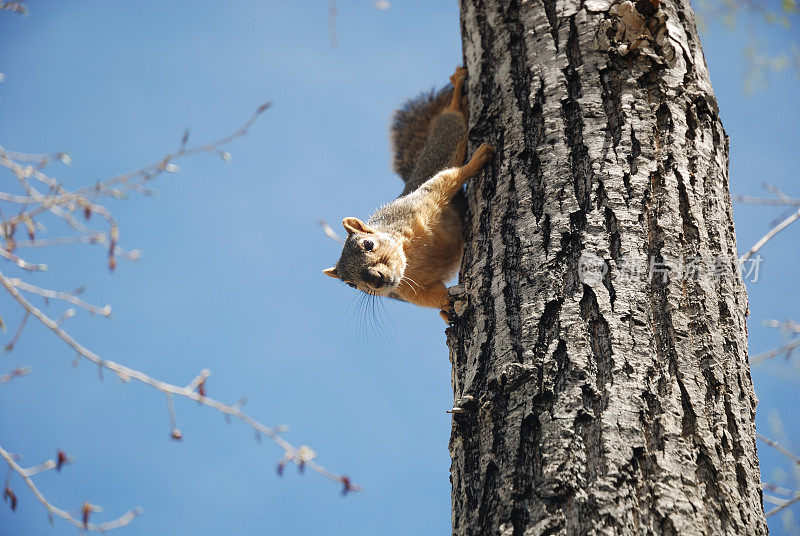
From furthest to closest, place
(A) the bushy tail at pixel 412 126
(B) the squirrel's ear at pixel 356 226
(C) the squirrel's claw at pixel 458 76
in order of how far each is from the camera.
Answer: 1. (A) the bushy tail at pixel 412 126
2. (B) the squirrel's ear at pixel 356 226
3. (C) the squirrel's claw at pixel 458 76

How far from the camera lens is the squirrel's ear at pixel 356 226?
349 centimetres

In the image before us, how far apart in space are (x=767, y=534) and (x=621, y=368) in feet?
1.67

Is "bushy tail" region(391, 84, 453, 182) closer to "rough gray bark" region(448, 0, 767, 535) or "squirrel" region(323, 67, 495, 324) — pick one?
"squirrel" region(323, 67, 495, 324)

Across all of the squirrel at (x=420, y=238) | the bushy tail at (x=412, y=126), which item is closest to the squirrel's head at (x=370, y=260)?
the squirrel at (x=420, y=238)

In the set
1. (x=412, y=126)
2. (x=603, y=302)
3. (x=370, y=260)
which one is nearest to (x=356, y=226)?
(x=370, y=260)

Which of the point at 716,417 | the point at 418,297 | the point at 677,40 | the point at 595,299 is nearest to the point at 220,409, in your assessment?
the point at 418,297

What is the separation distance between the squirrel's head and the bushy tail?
0.86 metres

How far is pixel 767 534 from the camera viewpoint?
147cm

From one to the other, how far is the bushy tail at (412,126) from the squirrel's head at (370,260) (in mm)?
864

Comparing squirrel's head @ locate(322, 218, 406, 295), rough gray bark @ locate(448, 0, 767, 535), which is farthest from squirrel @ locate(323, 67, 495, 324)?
rough gray bark @ locate(448, 0, 767, 535)

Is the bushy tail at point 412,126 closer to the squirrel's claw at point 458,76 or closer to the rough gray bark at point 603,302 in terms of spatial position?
the squirrel's claw at point 458,76

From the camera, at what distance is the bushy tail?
→ 169 inches

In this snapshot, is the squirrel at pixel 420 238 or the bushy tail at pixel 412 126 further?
the bushy tail at pixel 412 126

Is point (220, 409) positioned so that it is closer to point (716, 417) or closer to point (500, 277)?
point (500, 277)
